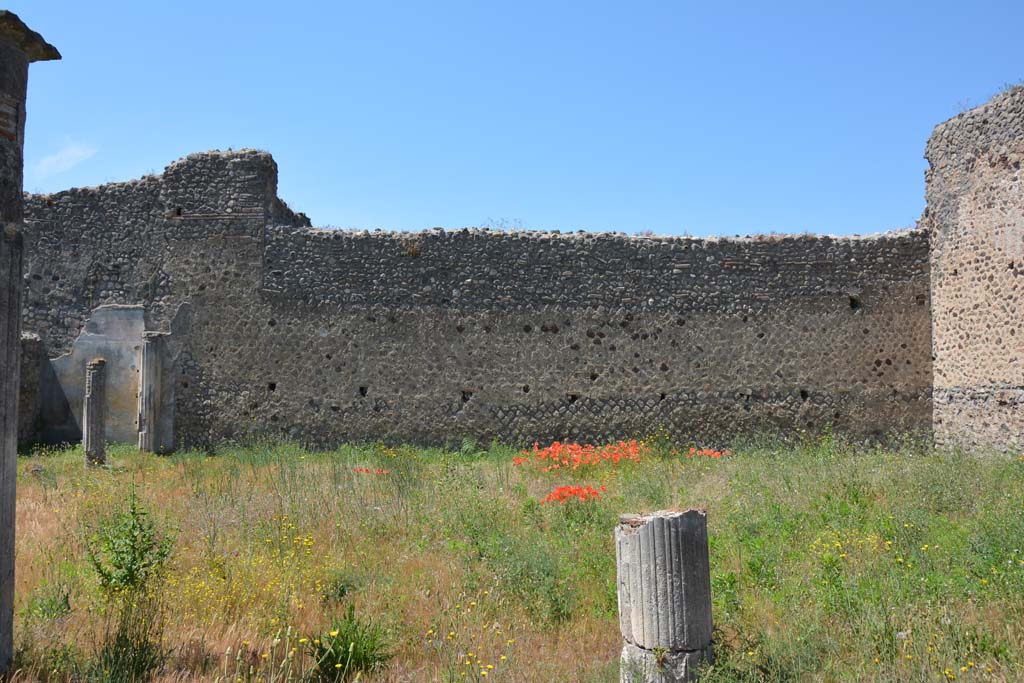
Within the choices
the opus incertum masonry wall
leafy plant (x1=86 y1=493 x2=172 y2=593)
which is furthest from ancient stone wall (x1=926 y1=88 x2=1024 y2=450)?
leafy plant (x1=86 y1=493 x2=172 y2=593)

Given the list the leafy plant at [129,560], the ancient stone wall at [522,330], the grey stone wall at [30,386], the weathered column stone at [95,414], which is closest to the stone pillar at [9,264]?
the leafy plant at [129,560]

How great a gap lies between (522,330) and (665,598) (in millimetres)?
7673

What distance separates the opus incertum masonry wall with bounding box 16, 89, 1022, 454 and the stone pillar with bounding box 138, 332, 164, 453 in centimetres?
17

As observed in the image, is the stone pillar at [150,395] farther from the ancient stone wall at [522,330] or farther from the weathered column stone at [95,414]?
the weathered column stone at [95,414]

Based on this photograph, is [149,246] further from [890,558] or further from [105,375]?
[890,558]

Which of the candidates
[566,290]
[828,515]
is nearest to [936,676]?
[828,515]

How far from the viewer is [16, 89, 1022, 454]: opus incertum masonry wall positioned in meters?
11.5

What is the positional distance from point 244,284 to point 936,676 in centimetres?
1030

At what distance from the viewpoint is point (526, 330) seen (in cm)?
1157

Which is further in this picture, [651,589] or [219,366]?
[219,366]

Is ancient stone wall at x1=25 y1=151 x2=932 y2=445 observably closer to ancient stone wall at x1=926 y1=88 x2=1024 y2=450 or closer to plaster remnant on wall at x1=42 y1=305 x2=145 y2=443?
plaster remnant on wall at x1=42 y1=305 x2=145 y2=443

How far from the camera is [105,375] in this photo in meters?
11.3

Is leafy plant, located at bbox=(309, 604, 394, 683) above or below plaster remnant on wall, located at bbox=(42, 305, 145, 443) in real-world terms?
below

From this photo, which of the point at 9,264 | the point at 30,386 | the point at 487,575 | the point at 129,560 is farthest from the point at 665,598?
the point at 30,386
